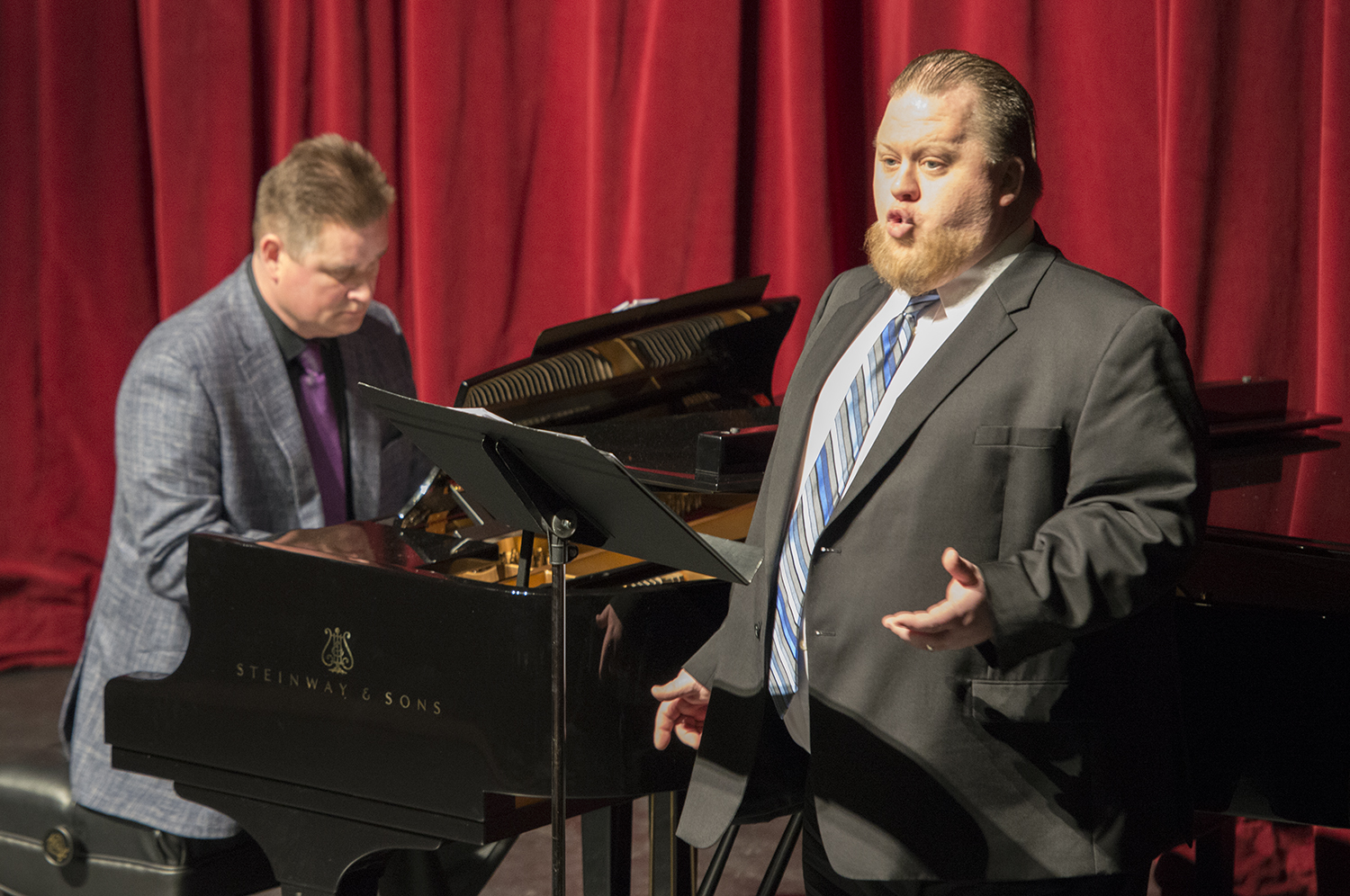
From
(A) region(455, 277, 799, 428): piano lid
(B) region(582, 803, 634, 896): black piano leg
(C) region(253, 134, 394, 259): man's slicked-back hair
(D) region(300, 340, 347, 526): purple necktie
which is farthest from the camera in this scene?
(D) region(300, 340, 347, 526): purple necktie

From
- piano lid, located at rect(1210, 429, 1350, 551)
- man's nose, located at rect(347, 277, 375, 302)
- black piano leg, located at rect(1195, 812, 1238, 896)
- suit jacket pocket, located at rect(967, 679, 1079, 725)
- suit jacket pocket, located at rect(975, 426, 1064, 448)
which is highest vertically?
man's nose, located at rect(347, 277, 375, 302)

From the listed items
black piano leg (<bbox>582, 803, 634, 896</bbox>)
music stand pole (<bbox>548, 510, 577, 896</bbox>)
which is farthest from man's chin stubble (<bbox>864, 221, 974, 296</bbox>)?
black piano leg (<bbox>582, 803, 634, 896</bbox>)

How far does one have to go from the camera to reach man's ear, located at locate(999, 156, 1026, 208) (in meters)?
1.35

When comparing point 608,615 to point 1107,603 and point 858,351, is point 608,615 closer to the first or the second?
point 858,351

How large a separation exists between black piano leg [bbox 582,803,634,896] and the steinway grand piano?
17 mm

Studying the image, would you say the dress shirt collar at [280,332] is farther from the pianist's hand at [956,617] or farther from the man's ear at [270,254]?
the pianist's hand at [956,617]

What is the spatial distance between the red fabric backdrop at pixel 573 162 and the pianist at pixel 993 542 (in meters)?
1.76

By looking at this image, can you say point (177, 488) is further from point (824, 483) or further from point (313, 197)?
point (824, 483)

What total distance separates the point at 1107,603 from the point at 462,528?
1224 mm

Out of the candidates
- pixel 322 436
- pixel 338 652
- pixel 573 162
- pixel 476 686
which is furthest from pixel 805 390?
pixel 573 162

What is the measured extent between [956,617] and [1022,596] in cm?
7

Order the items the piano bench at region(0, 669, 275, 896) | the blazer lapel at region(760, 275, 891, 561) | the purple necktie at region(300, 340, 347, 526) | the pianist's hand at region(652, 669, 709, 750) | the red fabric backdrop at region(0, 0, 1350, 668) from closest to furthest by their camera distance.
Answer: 1. the blazer lapel at region(760, 275, 891, 561)
2. the pianist's hand at region(652, 669, 709, 750)
3. the piano bench at region(0, 669, 275, 896)
4. the purple necktie at region(300, 340, 347, 526)
5. the red fabric backdrop at region(0, 0, 1350, 668)

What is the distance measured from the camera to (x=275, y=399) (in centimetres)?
239

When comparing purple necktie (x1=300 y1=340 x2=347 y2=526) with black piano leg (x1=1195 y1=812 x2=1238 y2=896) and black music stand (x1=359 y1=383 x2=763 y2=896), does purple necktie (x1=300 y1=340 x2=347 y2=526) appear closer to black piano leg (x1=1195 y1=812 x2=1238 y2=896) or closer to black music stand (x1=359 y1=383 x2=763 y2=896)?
black music stand (x1=359 y1=383 x2=763 y2=896)
